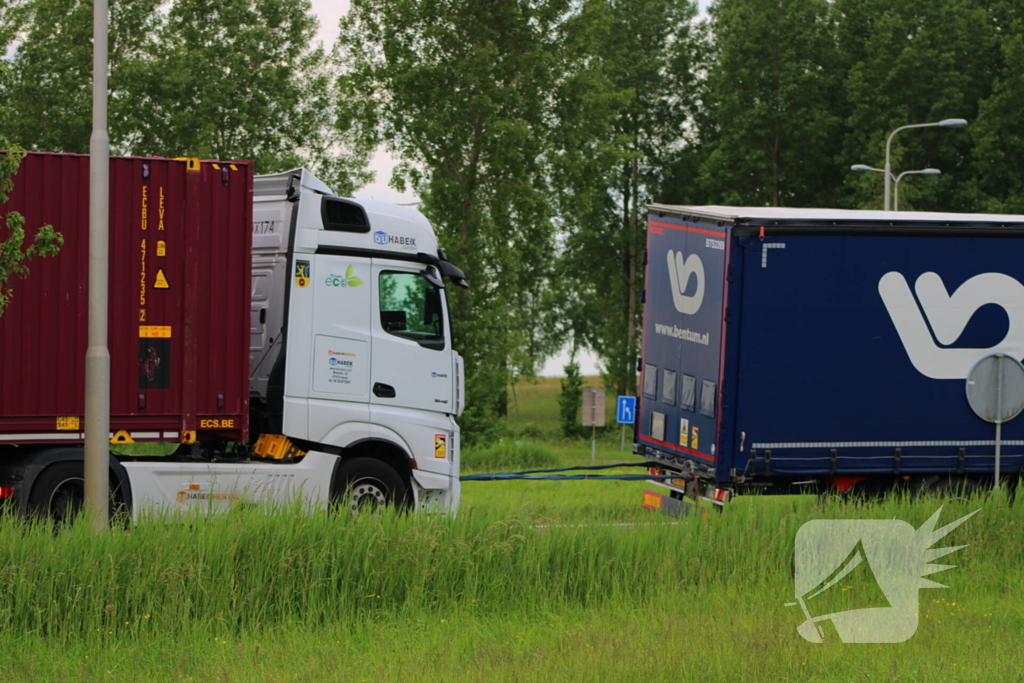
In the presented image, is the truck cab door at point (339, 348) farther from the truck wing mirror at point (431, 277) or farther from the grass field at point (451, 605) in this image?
the grass field at point (451, 605)

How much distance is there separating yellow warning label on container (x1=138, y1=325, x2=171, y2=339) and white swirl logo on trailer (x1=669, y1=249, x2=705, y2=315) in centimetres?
576

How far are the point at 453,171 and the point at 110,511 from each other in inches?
823

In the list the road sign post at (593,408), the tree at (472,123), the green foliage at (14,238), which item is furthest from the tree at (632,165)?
the green foliage at (14,238)

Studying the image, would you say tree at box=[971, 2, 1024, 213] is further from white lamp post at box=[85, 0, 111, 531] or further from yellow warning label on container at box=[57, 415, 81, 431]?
white lamp post at box=[85, 0, 111, 531]

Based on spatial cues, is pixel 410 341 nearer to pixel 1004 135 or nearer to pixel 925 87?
pixel 1004 135

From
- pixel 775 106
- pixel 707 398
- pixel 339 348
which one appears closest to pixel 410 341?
Answer: pixel 339 348

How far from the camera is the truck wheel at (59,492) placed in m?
10.4

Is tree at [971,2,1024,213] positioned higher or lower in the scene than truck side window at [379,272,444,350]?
higher

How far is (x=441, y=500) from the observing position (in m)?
12.7

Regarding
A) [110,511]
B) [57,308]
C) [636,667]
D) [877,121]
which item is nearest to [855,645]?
[636,667]

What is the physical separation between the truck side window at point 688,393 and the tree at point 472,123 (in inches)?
611

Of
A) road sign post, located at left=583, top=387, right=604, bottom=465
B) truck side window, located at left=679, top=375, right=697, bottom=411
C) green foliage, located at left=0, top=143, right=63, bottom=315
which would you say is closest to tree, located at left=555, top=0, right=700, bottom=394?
road sign post, located at left=583, top=387, right=604, bottom=465

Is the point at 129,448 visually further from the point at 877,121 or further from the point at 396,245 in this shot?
the point at 877,121

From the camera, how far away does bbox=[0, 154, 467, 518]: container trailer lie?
10523 mm
